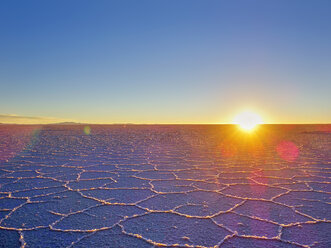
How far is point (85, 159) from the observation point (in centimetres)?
407

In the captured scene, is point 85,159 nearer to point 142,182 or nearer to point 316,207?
point 142,182

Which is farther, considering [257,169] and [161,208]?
[257,169]

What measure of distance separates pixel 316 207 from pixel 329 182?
0.86m

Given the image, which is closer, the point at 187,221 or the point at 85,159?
the point at 187,221

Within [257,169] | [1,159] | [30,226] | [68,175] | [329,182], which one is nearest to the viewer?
[30,226]

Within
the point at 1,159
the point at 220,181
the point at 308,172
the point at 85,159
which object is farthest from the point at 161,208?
the point at 1,159

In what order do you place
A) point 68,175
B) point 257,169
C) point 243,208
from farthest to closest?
point 257,169, point 68,175, point 243,208

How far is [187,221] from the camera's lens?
166 centimetres

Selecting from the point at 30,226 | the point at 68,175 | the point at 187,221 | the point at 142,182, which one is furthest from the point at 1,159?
the point at 187,221

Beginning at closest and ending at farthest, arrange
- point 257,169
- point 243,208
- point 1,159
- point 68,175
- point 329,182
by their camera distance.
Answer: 1. point 243,208
2. point 329,182
3. point 68,175
4. point 257,169
5. point 1,159

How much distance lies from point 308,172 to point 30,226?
2.85 m

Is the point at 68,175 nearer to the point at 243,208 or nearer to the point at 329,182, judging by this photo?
the point at 243,208

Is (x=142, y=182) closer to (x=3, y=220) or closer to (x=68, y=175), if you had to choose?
(x=68, y=175)

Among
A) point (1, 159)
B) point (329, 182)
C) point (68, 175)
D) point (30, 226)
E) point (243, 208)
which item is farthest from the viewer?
point (1, 159)
